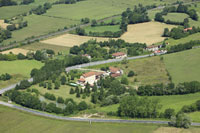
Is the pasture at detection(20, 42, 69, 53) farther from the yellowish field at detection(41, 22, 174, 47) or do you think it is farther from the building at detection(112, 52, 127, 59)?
the building at detection(112, 52, 127, 59)

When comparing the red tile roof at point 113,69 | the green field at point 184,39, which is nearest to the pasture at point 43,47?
the red tile roof at point 113,69

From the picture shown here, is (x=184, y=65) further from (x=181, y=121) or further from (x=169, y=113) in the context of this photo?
(x=181, y=121)

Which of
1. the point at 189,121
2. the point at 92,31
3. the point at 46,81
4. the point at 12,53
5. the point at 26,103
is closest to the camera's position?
the point at 189,121

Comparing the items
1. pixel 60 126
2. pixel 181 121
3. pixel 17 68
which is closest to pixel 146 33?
pixel 17 68

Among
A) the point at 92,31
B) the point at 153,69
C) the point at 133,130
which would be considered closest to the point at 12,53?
the point at 92,31

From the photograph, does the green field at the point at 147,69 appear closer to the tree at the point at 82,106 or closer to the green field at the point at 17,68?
the tree at the point at 82,106

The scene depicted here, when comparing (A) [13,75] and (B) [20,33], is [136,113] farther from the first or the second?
(B) [20,33]
